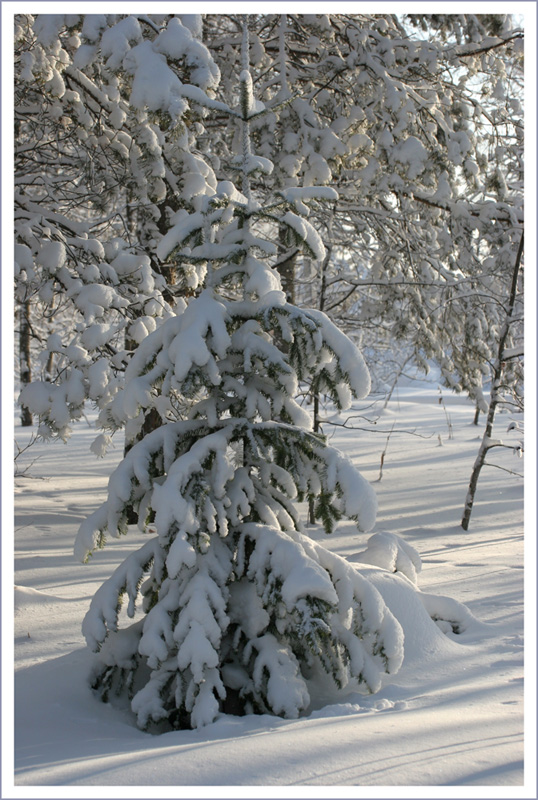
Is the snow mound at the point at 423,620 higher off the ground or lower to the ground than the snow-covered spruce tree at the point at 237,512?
lower

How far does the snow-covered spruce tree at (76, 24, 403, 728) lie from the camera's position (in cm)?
340

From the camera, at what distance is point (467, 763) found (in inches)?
98.7

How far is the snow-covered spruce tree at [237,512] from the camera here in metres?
3.40

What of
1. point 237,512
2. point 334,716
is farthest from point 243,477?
point 334,716

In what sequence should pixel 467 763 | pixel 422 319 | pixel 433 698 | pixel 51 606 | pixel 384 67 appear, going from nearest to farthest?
pixel 467 763, pixel 433 698, pixel 51 606, pixel 384 67, pixel 422 319

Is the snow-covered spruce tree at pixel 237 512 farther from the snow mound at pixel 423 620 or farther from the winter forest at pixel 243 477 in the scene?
the snow mound at pixel 423 620

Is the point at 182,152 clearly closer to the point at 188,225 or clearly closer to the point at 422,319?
the point at 188,225

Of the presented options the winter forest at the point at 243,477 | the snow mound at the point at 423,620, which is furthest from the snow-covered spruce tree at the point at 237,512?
the snow mound at the point at 423,620

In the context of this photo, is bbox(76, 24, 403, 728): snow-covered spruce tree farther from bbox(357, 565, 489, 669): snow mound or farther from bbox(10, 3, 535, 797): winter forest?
bbox(357, 565, 489, 669): snow mound

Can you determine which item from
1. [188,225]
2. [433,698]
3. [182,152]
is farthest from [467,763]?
[182,152]

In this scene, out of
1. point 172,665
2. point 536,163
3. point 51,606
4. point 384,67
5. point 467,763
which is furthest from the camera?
point 384,67

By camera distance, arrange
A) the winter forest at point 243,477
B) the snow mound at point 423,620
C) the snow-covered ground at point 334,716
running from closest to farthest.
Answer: the snow-covered ground at point 334,716
the winter forest at point 243,477
the snow mound at point 423,620

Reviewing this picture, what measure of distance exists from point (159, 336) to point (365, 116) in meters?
4.42

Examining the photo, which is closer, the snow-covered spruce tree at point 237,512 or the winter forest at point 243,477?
the winter forest at point 243,477
